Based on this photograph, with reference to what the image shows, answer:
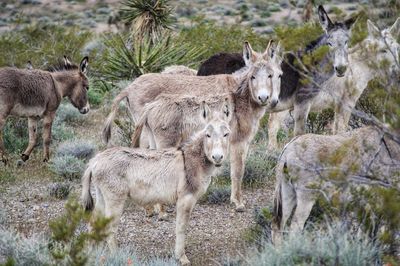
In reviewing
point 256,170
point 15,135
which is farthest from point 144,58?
point 256,170

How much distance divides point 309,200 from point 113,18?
24931 mm

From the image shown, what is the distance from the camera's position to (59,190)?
9.40 meters

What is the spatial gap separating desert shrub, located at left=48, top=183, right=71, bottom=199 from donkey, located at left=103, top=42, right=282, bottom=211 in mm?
1266

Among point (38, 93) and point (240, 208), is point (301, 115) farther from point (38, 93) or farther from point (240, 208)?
point (38, 93)

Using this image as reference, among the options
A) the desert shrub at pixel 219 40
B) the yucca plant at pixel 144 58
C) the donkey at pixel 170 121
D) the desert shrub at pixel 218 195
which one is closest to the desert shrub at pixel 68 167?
the donkey at pixel 170 121

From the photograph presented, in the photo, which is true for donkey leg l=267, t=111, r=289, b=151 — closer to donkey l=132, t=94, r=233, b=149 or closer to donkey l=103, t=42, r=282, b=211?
donkey l=103, t=42, r=282, b=211

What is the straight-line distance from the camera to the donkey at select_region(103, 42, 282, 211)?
8.74 metres

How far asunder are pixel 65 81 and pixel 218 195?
4.65 metres

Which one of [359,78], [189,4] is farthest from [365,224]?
[189,4]

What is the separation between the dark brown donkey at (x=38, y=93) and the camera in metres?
10.9

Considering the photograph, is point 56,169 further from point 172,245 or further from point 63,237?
point 63,237

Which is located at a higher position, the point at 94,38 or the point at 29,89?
the point at 29,89

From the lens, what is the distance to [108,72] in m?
16.0

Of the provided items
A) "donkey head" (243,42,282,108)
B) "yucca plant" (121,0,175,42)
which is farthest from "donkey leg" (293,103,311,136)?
"yucca plant" (121,0,175,42)
